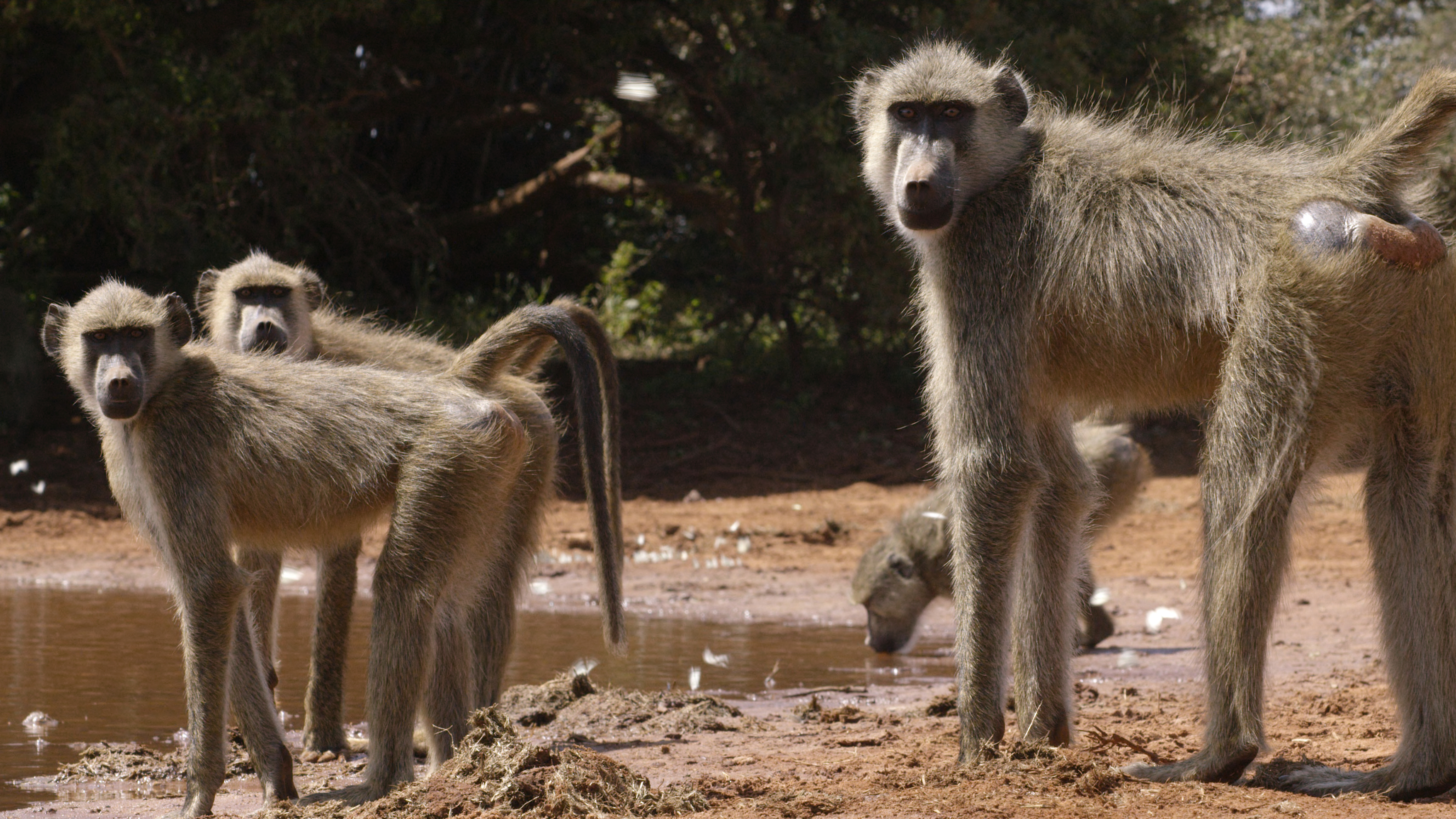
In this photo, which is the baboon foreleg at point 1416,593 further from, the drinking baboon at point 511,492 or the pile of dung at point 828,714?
the drinking baboon at point 511,492

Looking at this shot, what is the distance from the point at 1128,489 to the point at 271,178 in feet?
28.4

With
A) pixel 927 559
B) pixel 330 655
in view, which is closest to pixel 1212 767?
pixel 330 655

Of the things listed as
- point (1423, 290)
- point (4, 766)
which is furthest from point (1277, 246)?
point (4, 766)

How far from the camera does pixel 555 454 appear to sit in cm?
525

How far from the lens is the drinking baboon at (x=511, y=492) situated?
477 cm

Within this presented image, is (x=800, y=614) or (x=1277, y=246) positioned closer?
(x=1277, y=246)

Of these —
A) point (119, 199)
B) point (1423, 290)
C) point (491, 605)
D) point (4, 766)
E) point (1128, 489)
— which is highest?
point (119, 199)

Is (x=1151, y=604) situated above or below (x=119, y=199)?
below

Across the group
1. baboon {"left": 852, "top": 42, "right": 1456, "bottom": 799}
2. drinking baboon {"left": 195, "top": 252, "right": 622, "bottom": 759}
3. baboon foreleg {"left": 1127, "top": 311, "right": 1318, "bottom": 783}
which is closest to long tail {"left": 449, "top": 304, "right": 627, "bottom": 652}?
drinking baboon {"left": 195, "top": 252, "right": 622, "bottom": 759}

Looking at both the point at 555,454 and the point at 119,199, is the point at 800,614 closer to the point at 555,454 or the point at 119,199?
the point at 555,454

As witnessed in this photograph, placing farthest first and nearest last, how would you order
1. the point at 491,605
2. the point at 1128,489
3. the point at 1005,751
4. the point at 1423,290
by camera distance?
the point at 1128,489 < the point at 491,605 < the point at 1005,751 < the point at 1423,290

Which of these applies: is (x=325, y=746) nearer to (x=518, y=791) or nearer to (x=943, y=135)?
(x=518, y=791)

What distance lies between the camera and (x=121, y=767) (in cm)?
469

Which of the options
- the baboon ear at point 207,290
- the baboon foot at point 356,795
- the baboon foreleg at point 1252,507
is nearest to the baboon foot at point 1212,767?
the baboon foreleg at point 1252,507
